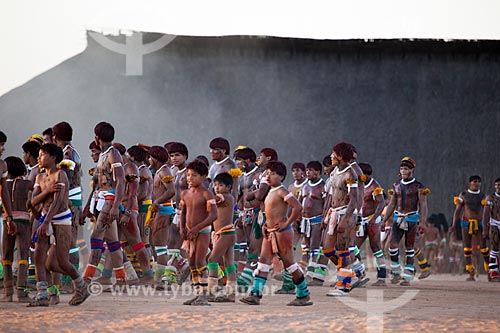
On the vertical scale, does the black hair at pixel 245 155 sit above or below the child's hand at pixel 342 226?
above

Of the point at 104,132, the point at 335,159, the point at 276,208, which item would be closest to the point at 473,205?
the point at 335,159

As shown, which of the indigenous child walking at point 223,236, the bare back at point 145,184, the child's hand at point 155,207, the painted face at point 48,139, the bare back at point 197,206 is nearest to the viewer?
the bare back at point 197,206

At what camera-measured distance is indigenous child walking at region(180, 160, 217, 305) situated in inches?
429

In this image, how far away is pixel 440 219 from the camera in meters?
26.2

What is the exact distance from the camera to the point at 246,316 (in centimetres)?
974

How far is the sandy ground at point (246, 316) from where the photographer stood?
8977 millimetres

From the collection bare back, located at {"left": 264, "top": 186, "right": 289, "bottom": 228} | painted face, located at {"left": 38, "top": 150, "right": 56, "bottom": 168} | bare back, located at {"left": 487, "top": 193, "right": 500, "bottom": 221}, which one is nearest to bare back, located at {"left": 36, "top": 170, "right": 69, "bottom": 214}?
painted face, located at {"left": 38, "top": 150, "right": 56, "bottom": 168}

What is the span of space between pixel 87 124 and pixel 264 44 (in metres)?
5.23

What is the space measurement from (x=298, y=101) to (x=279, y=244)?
15325mm

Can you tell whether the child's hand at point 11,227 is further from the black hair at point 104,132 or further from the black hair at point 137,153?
the black hair at point 137,153

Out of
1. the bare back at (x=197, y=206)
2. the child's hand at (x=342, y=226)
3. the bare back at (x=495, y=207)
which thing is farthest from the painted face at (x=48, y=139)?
the bare back at (x=495, y=207)

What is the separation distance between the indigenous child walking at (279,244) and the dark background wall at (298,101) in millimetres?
14663

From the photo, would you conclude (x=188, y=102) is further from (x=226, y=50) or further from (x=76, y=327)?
(x=76, y=327)

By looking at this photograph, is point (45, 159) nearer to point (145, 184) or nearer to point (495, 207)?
point (145, 184)
